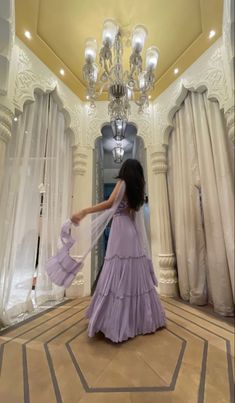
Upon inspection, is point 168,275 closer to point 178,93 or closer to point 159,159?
point 159,159

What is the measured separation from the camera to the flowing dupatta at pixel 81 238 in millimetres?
A: 1153

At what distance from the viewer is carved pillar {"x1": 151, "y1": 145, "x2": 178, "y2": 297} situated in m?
1.97

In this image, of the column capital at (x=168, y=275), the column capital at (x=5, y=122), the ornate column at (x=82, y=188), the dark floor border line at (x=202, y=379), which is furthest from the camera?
the ornate column at (x=82, y=188)

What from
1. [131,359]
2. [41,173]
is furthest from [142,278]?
[41,173]

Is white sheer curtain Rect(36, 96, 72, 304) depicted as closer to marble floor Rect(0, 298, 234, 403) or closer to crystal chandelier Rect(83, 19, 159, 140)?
marble floor Rect(0, 298, 234, 403)

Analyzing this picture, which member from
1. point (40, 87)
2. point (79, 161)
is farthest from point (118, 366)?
point (40, 87)

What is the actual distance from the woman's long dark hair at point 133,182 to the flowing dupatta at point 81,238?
0.19 feet

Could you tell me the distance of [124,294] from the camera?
1254 mm

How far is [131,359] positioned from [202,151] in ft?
3.92

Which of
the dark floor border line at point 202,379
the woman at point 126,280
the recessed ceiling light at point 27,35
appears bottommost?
the dark floor border line at point 202,379

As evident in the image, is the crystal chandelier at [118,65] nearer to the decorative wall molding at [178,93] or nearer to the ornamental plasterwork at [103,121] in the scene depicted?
the decorative wall molding at [178,93]

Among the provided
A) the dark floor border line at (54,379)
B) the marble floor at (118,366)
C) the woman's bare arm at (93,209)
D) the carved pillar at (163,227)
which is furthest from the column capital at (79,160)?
the dark floor border line at (54,379)

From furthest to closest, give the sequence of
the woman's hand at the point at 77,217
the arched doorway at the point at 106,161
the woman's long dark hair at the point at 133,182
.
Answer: the arched doorway at the point at 106,161 < the woman's long dark hair at the point at 133,182 < the woman's hand at the point at 77,217

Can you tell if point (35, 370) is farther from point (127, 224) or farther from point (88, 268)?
point (88, 268)
